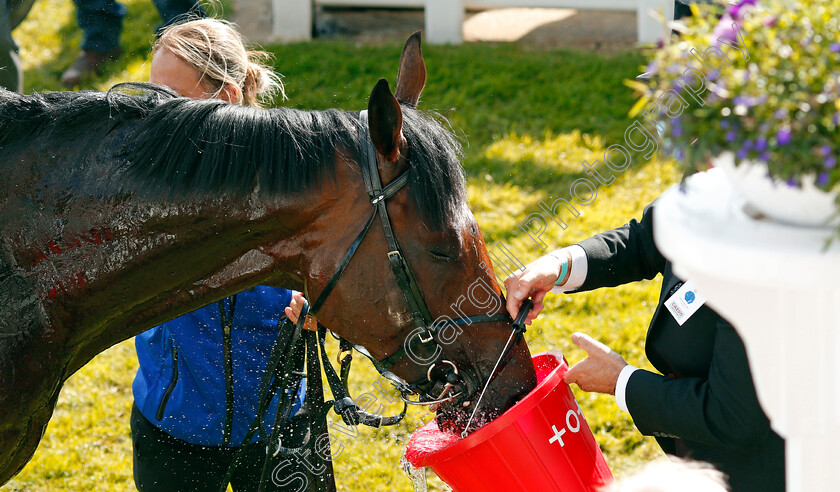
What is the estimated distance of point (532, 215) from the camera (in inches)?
217

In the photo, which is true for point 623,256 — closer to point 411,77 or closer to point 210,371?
point 411,77

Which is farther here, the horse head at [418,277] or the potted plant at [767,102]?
the horse head at [418,277]

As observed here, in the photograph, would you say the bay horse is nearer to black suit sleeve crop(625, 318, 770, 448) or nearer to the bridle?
the bridle

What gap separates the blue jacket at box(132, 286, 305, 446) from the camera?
272 centimetres

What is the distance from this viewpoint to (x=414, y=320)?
213cm

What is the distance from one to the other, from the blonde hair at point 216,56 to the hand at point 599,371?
1.52 metres

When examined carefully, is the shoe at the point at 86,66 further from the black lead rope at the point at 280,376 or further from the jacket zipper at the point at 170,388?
the black lead rope at the point at 280,376

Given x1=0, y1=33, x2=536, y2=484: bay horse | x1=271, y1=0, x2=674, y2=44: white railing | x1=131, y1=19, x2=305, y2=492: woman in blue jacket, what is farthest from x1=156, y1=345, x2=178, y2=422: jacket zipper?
x1=271, y1=0, x2=674, y2=44: white railing

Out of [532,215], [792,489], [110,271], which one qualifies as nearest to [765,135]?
[792,489]

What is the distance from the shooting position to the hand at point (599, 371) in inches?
91.8

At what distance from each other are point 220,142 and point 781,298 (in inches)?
56.5


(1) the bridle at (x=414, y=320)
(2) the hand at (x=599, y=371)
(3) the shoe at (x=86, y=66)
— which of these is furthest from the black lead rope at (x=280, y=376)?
(3) the shoe at (x=86, y=66)

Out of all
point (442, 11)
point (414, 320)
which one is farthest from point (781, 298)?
point (442, 11)

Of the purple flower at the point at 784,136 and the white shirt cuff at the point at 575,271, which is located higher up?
the purple flower at the point at 784,136
